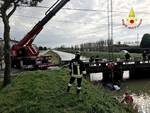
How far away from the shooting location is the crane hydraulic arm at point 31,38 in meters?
35.0

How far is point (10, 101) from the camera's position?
15945 millimetres

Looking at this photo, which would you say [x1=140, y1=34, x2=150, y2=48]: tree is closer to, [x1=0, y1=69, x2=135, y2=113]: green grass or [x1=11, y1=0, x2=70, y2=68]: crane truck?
[x1=11, y1=0, x2=70, y2=68]: crane truck

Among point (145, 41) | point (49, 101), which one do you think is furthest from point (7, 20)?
point (145, 41)

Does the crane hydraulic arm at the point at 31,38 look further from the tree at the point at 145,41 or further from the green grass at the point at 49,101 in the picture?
the tree at the point at 145,41

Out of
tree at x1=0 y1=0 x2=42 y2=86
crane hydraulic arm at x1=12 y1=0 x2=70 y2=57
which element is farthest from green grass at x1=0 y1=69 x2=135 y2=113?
crane hydraulic arm at x1=12 y1=0 x2=70 y2=57

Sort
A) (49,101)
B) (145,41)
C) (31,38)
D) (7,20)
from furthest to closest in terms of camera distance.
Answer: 1. (145,41)
2. (31,38)
3. (7,20)
4. (49,101)

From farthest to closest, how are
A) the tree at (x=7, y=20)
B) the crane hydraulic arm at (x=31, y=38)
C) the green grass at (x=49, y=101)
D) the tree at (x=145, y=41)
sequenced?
the tree at (x=145, y=41), the crane hydraulic arm at (x=31, y=38), the tree at (x=7, y=20), the green grass at (x=49, y=101)

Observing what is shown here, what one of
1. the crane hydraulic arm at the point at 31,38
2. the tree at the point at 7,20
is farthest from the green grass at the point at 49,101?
the crane hydraulic arm at the point at 31,38

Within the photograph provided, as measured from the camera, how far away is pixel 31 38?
37562mm

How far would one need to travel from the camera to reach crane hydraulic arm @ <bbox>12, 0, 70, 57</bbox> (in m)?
35.0

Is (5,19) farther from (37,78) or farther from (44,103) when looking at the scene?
(44,103)

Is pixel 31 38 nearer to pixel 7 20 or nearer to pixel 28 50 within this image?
pixel 28 50

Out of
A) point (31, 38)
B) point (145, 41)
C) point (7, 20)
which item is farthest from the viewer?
point (145, 41)

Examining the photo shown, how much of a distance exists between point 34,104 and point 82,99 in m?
2.35
